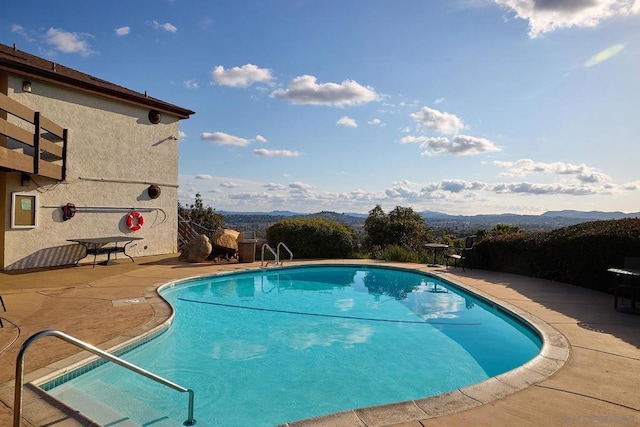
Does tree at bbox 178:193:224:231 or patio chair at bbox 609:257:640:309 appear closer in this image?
patio chair at bbox 609:257:640:309

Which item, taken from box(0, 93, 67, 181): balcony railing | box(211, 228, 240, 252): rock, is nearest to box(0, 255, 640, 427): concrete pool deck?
box(211, 228, 240, 252): rock

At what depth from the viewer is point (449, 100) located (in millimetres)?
13500

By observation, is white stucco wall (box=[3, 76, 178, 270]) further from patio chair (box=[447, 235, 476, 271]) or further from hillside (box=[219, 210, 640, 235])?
patio chair (box=[447, 235, 476, 271])

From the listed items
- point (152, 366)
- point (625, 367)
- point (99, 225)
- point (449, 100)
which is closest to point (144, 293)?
point (152, 366)

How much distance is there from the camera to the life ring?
13.4 meters

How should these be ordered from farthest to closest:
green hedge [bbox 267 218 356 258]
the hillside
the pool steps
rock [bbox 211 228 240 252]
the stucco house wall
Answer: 1. the hillside
2. green hedge [bbox 267 218 356 258]
3. rock [bbox 211 228 240 252]
4. the stucco house wall
5. the pool steps

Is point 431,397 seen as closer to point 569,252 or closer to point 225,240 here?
point 569,252

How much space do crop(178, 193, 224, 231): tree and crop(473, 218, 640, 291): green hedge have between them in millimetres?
23011

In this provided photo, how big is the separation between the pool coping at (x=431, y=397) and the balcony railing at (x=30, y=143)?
529 centimetres

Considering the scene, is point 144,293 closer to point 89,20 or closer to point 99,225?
point 99,225

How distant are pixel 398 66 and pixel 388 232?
7.67 metres

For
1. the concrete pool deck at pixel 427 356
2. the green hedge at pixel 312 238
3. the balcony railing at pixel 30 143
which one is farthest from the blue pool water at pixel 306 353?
the green hedge at pixel 312 238

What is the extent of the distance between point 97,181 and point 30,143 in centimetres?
330

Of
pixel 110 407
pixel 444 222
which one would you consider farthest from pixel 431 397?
pixel 444 222
